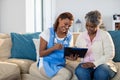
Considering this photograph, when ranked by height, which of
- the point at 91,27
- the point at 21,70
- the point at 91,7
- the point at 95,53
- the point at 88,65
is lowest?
the point at 21,70

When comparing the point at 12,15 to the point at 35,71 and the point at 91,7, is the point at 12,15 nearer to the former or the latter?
the point at 35,71

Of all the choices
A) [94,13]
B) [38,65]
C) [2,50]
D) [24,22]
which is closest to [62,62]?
[38,65]

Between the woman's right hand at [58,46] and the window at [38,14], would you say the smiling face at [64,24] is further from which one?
the window at [38,14]

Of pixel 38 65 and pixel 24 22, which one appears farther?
pixel 24 22

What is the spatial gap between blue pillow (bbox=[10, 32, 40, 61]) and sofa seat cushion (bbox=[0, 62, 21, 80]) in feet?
1.42

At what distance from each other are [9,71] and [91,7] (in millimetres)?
3677

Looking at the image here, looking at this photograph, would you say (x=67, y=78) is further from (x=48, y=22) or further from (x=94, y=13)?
(x=48, y=22)

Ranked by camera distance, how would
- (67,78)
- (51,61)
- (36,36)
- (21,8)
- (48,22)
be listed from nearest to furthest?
1. (67,78)
2. (51,61)
3. (36,36)
4. (21,8)
5. (48,22)

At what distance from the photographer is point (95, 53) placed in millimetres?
2424

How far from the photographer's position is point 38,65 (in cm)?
258

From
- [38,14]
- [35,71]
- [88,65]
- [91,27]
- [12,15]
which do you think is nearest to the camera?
[88,65]

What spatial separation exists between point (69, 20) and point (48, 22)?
314cm

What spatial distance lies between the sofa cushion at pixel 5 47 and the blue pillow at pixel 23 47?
98mm

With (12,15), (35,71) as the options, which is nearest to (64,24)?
(35,71)
